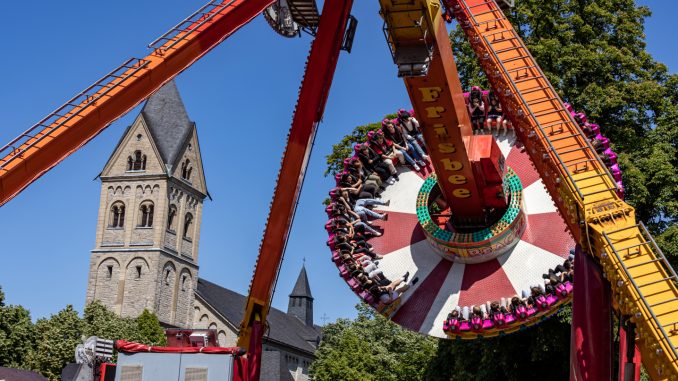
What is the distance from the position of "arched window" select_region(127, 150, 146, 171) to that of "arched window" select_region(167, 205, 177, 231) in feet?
19.1

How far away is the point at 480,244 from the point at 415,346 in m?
39.8

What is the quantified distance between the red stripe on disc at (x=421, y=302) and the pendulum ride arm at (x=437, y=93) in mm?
1186

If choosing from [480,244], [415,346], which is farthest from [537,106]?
[415,346]

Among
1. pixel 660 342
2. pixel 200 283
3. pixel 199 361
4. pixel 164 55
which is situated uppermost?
pixel 200 283

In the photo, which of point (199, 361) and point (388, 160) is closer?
point (199, 361)

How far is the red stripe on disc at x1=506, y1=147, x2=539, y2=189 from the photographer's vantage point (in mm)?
16828

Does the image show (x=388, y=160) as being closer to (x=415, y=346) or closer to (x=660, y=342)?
(x=660, y=342)

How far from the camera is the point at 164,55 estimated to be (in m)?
11.1

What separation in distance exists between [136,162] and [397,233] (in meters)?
85.7

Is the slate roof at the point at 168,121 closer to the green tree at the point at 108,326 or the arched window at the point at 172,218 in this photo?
the arched window at the point at 172,218

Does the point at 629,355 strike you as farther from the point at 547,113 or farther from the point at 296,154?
the point at 296,154

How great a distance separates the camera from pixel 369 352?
55500mm

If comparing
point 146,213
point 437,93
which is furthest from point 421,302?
point 146,213

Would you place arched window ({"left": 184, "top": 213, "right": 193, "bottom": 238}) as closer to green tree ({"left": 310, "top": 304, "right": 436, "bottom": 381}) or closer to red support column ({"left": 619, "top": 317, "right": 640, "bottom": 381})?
green tree ({"left": 310, "top": 304, "right": 436, "bottom": 381})
